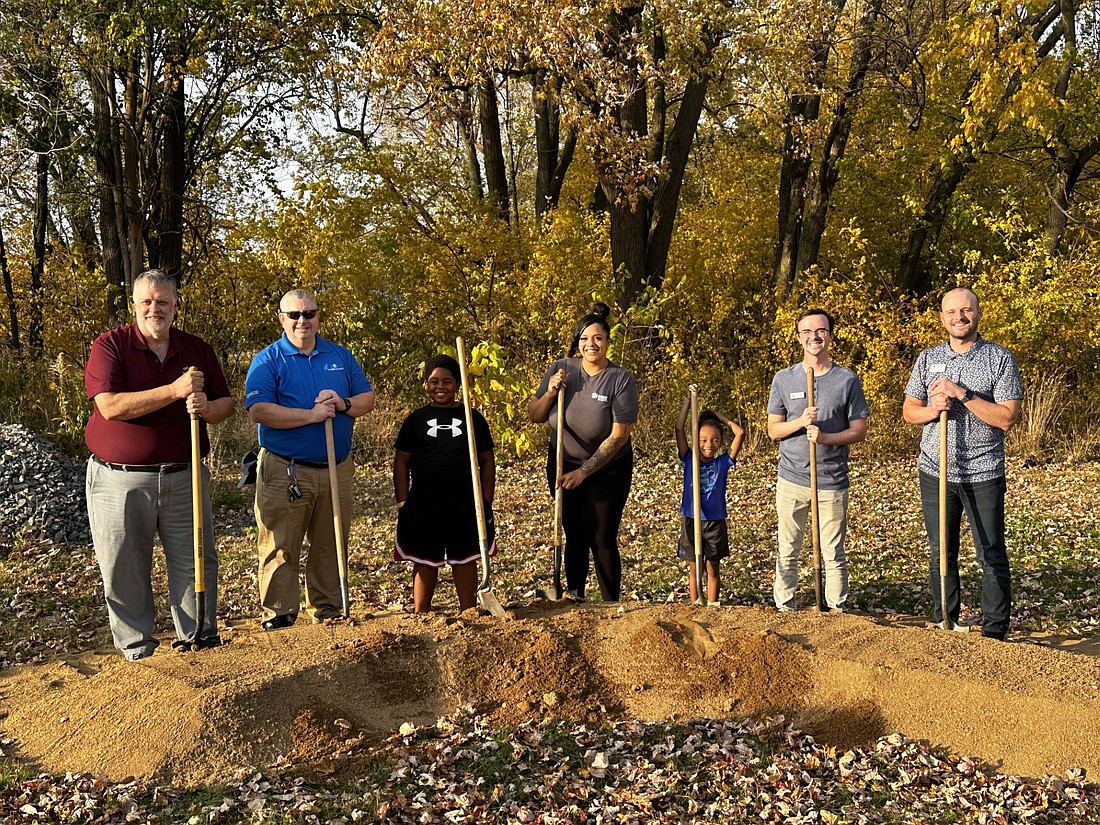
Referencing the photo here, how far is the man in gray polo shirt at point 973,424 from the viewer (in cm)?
524

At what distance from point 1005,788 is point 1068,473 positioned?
8.51m

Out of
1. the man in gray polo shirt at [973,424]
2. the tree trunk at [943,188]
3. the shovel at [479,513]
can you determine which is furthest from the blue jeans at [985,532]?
the tree trunk at [943,188]

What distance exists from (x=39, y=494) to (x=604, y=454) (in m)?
6.42

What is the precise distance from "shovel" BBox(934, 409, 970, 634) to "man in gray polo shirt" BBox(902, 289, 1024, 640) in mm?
64

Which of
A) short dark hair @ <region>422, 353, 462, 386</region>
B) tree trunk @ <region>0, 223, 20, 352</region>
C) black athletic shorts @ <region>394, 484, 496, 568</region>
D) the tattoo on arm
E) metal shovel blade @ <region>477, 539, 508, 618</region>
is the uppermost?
tree trunk @ <region>0, 223, 20, 352</region>

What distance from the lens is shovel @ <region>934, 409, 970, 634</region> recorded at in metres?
5.24

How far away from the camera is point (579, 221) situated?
14.8m

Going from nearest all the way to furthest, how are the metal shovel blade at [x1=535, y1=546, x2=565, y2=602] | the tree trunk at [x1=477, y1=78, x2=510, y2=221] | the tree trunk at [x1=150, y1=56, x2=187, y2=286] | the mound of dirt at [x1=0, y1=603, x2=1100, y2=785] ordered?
the mound of dirt at [x1=0, y1=603, x2=1100, y2=785] → the metal shovel blade at [x1=535, y1=546, x2=565, y2=602] → the tree trunk at [x1=150, y1=56, x2=187, y2=286] → the tree trunk at [x1=477, y1=78, x2=510, y2=221]

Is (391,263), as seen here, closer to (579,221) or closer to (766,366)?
(579,221)

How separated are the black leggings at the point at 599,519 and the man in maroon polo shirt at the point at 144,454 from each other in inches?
79.1

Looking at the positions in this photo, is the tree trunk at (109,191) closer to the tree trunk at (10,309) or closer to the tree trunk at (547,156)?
the tree trunk at (10,309)

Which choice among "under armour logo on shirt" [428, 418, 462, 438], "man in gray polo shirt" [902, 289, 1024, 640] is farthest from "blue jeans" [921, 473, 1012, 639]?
"under armour logo on shirt" [428, 418, 462, 438]

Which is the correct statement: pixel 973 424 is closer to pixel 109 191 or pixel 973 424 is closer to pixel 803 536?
pixel 803 536

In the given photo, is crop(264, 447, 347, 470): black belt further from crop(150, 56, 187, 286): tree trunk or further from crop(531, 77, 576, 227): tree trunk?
crop(531, 77, 576, 227): tree trunk
